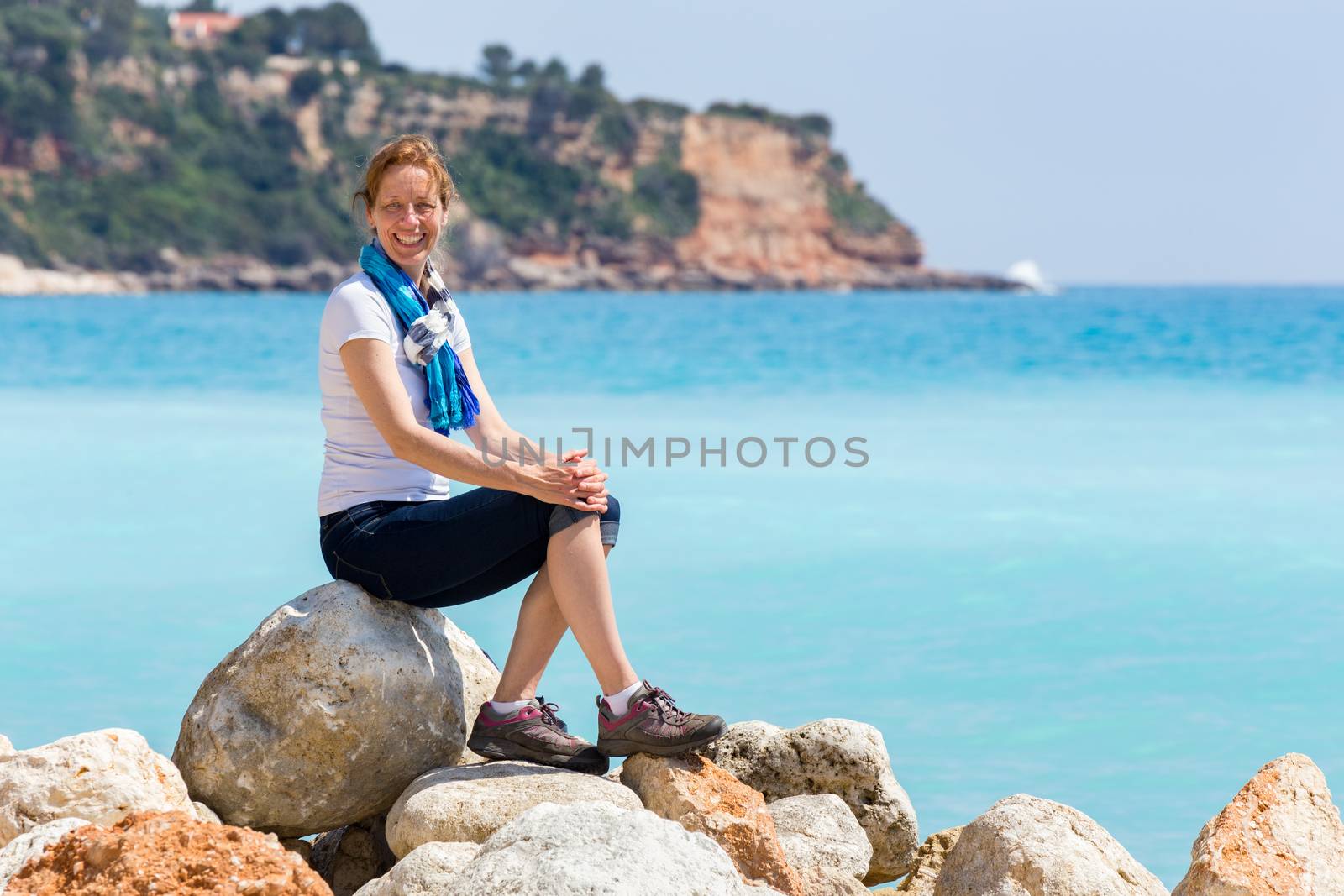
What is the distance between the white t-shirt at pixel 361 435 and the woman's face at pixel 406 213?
5.5 inches

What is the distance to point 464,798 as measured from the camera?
328cm

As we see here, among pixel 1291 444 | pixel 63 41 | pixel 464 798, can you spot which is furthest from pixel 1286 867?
pixel 63 41

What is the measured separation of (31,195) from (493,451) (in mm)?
67681

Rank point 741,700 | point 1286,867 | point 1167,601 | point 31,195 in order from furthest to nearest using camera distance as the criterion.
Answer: point 31,195, point 1167,601, point 741,700, point 1286,867

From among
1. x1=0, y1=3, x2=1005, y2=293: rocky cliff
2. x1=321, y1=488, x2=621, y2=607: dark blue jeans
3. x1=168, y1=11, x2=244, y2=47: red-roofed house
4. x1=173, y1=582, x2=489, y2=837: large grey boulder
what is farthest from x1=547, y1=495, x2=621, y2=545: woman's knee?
x1=168, y1=11, x2=244, y2=47: red-roofed house

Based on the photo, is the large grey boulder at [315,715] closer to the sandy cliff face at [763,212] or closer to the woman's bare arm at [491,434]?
the woman's bare arm at [491,434]

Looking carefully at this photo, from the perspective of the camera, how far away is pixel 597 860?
2.52 metres

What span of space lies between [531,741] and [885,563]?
6.05 metres

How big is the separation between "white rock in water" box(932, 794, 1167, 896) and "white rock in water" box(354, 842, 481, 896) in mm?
1227

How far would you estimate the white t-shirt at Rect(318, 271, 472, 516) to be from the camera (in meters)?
A: 3.53

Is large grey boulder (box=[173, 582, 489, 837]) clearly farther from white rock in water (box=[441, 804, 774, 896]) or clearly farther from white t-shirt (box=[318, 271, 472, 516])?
white rock in water (box=[441, 804, 774, 896])

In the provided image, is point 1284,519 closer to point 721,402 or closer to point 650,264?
point 721,402

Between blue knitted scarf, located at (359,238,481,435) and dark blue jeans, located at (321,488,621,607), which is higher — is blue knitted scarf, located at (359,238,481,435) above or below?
above

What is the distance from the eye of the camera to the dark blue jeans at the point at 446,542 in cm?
341
